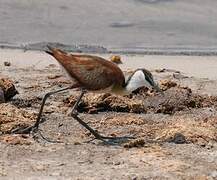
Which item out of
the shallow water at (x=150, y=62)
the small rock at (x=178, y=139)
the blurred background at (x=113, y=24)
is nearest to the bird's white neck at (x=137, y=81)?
the small rock at (x=178, y=139)

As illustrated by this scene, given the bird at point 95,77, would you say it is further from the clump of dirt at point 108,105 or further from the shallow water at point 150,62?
the shallow water at point 150,62

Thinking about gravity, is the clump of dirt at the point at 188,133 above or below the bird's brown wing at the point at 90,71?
below

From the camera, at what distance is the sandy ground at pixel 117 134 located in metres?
6.21

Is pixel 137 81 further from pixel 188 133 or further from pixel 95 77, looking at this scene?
pixel 188 133

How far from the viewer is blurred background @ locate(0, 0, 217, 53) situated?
46.6ft

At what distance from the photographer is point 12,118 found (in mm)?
7641

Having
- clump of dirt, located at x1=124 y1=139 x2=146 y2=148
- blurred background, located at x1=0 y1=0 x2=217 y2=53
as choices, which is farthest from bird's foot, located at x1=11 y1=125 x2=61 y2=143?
blurred background, located at x1=0 y1=0 x2=217 y2=53

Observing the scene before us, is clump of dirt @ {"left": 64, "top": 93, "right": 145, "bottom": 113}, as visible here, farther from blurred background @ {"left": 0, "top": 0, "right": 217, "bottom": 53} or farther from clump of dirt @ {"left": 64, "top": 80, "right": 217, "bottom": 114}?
blurred background @ {"left": 0, "top": 0, "right": 217, "bottom": 53}

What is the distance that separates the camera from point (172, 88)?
888 cm

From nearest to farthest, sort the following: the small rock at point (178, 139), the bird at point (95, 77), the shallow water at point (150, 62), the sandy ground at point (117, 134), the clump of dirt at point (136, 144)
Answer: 1. the sandy ground at point (117, 134)
2. the clump of dirt at point (136, 144)
3. the small rock at point (178, 139)
4. the bird at point (95, 77)
5. the shallow water at point (150, 62)

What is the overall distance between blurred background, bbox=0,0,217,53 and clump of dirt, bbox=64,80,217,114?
4.68 meters

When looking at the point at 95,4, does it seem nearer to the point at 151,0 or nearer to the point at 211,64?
the point at 151,0

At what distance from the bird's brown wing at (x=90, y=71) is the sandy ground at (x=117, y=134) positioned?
0.53 meters

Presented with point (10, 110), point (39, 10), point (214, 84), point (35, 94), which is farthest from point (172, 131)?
point (39, 10)
